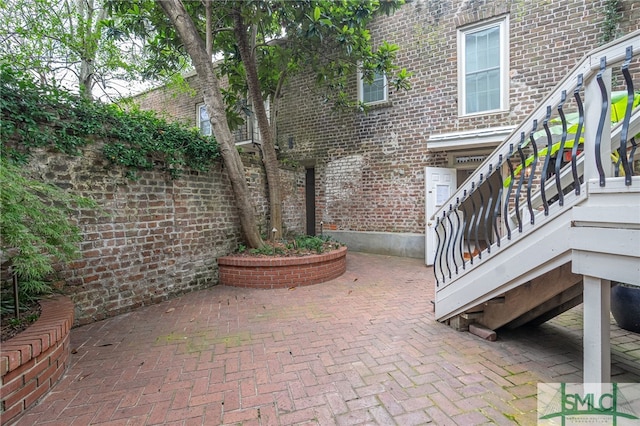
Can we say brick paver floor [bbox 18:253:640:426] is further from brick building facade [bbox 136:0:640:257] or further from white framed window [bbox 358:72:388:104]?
white framed window [bbox 358:72:388:104]

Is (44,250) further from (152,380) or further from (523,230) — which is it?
(523,230)

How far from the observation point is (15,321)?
2.31 metres

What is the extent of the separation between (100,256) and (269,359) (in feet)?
8.28

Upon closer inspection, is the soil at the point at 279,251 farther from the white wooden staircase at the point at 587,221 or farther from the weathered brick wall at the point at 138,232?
the white wooden staircase at the point at 587,221

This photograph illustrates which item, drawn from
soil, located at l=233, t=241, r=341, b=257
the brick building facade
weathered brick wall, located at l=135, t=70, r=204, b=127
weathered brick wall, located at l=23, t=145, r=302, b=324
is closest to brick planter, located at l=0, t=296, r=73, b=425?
weathered brick wall, located at l=23, t=145, r=302, b=324

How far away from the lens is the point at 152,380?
2.23 m

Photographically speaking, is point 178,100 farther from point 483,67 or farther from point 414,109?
point 483,67

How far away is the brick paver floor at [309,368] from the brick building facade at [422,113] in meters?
3.68

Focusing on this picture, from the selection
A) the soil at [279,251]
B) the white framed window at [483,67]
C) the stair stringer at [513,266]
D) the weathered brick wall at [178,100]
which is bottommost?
the soil at [279,251]

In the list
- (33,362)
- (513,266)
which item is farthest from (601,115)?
(33,362)

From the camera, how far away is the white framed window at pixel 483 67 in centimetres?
585

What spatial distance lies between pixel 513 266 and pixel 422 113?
5.25 meters

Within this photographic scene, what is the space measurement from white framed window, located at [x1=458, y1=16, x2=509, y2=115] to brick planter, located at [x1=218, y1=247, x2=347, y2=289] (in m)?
4.54

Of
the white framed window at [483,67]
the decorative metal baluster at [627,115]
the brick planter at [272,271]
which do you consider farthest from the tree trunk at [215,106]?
the white framed window at [483,67]
